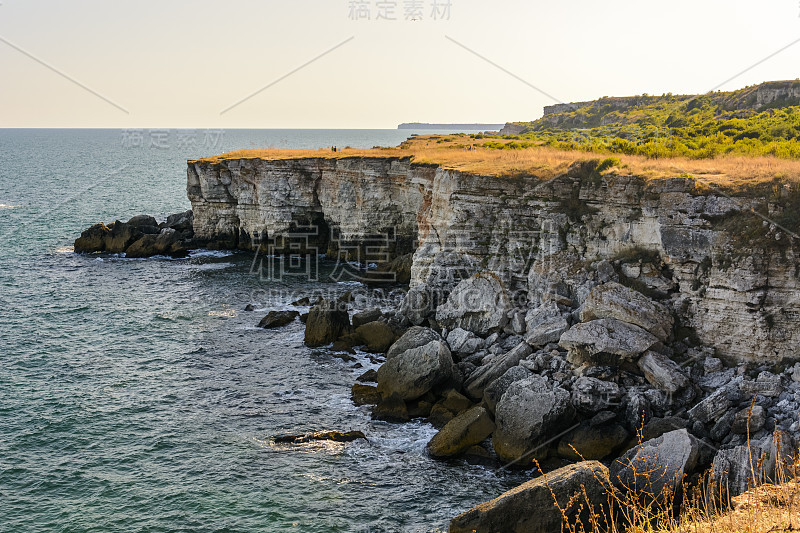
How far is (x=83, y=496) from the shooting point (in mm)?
19750

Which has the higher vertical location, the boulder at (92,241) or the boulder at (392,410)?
the boulder at (92,241)

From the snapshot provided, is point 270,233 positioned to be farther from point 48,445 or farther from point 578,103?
point 578,103

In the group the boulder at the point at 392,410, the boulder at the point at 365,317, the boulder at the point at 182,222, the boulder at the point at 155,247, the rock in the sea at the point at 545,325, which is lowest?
the boulder at the point at 392,410

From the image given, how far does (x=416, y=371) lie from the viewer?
1013 inches

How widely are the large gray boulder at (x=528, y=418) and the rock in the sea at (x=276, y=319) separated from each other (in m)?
17.3

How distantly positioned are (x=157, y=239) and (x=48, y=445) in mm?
35753

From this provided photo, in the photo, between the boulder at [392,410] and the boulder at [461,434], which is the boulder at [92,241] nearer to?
the boulder at [392,410]

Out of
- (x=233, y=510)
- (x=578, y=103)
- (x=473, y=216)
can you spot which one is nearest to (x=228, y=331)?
(x=473, y=216)

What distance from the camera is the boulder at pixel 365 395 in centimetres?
2630

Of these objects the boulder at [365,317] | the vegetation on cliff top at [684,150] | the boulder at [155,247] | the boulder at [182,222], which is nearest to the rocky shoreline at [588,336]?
the boulder at [365,317]

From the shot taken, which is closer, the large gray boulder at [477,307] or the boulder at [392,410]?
the boulder at [392,410]

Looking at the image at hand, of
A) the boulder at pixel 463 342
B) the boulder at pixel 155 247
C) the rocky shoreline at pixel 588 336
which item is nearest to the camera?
the rocky shoreline at pixel 588 336

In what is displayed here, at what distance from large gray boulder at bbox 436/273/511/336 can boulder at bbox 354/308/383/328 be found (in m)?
4.34

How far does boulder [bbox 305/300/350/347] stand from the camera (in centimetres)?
3322
